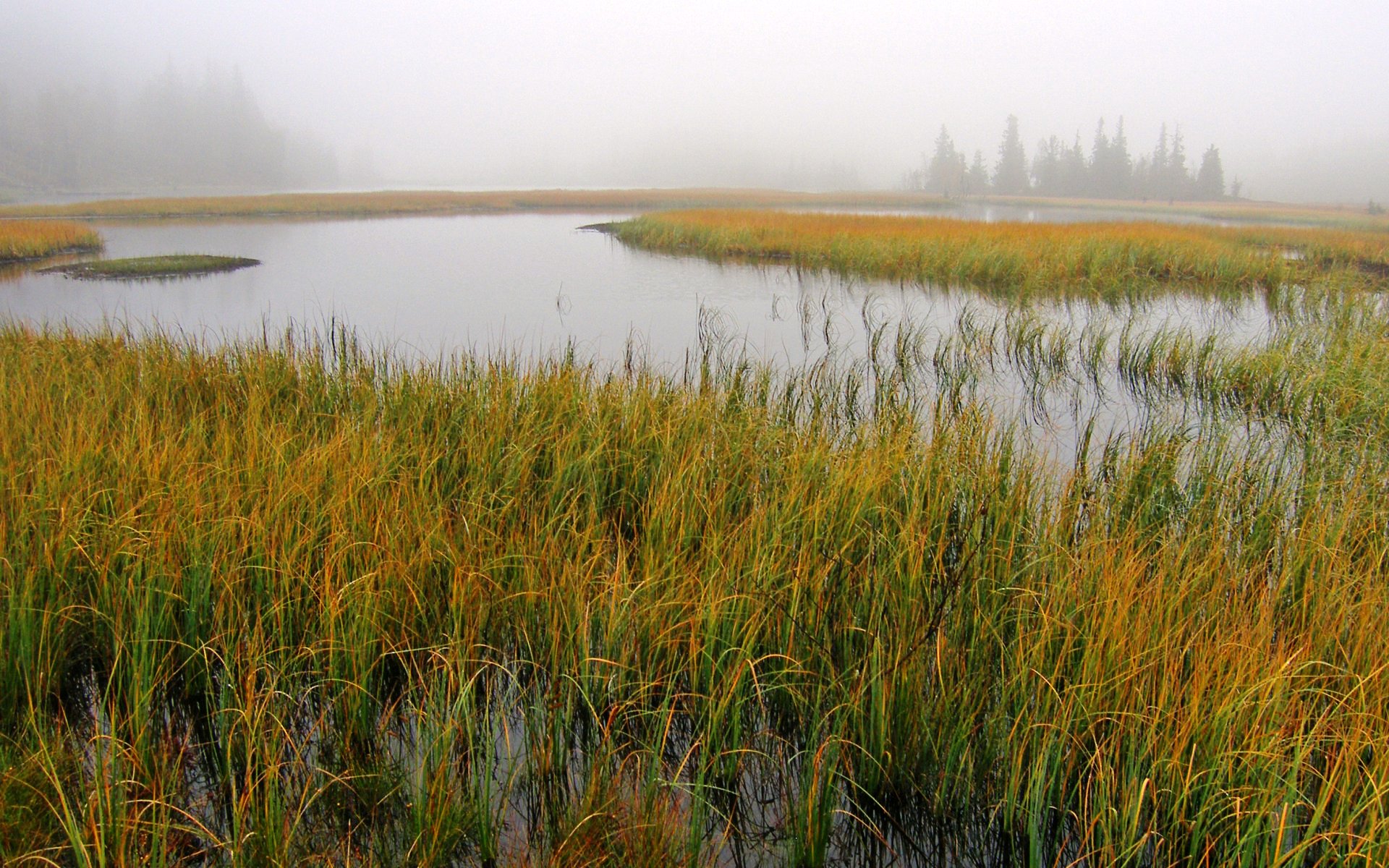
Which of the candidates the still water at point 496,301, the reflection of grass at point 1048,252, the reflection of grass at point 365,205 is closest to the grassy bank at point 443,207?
the reflection of grass at point 365,205

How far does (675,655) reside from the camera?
2807mm

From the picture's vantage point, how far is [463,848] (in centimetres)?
234

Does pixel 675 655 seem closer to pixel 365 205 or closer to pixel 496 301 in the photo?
pixel 496 301

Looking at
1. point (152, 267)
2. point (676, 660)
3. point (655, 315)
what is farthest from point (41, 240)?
point (676, 660)

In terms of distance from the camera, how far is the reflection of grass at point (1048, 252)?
51.4 feet

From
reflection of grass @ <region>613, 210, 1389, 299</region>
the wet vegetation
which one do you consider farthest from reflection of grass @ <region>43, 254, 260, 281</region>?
the wet vegetation

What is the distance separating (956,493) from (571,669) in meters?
2.31

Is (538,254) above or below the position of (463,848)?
above

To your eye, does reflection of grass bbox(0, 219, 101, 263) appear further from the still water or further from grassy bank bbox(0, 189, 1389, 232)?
grassy bank bbox(0, 189, 1389, 232)

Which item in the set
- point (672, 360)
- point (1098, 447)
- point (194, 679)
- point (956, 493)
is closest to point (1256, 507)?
point (956, 493)

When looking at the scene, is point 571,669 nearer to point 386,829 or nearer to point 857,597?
point 386,829

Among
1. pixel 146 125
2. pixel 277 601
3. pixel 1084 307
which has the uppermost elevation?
pixel 146 125

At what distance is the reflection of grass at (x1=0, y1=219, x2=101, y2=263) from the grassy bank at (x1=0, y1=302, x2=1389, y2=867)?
2074 cm

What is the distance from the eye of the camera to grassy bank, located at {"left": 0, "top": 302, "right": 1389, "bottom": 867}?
2193mm
